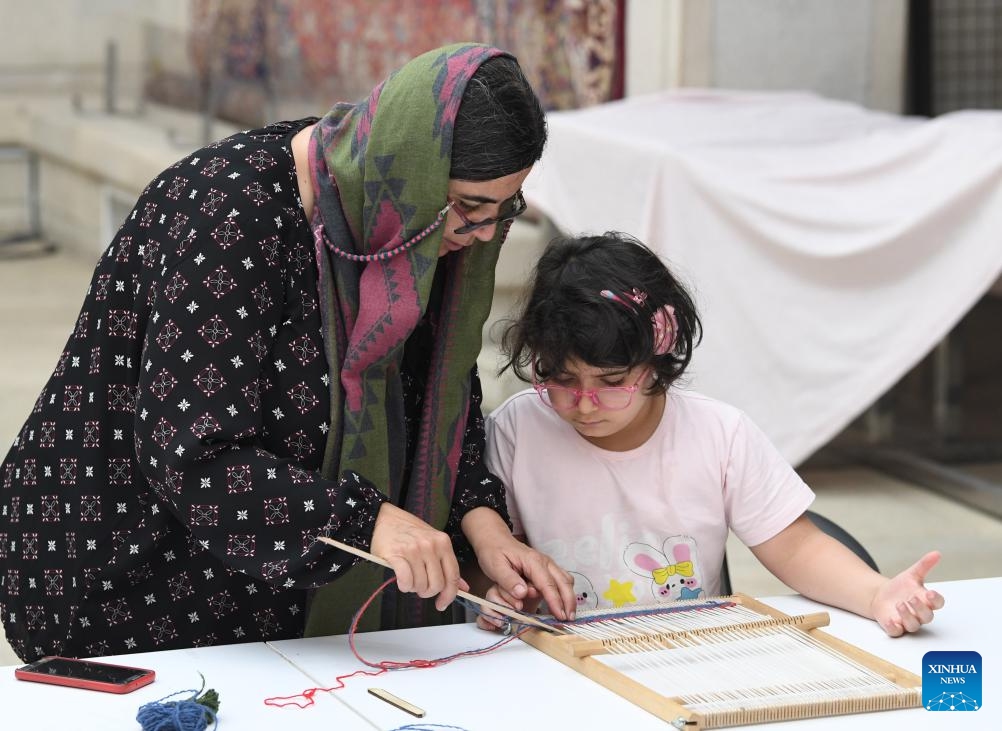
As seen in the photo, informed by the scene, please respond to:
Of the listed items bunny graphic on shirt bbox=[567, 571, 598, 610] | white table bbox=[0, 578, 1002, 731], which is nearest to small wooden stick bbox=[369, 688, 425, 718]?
white table bbox=[0, 578, 1002, 731]

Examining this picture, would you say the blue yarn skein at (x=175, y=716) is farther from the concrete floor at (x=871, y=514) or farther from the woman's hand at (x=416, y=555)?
the concrete floor at (x=871, y=514)

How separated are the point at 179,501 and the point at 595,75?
4.89 meters

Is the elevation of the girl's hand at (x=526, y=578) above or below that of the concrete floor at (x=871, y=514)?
above

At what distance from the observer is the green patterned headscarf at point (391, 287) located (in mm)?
1767

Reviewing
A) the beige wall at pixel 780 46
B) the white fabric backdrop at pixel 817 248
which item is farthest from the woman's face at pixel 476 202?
the beige wall at pixel 780 46

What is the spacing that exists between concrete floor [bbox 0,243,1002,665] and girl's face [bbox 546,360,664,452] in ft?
5.63

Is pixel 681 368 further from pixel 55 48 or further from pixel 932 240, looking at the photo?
pixel 55 48

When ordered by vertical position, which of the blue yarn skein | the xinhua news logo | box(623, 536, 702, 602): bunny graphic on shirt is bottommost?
box(623, 536, 702, 602): bunny graphic on shirt

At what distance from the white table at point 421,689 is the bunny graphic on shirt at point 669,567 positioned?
0.26 meters

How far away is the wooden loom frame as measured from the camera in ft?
5.12

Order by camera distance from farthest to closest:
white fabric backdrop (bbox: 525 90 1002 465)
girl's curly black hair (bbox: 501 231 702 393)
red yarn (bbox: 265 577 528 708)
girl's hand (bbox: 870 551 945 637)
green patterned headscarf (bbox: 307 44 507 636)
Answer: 1. white fabric backdrop (bbox: 525 90 1002 465)
2. girl's curly black hair (bbox: 501 231 702 393)
3. girl's hand (bbox: 870 551 945 637)
4. green patterned headscarf (bbox: 307 44 507 636)
5. red yarn (bbox: 265 577 528 708)

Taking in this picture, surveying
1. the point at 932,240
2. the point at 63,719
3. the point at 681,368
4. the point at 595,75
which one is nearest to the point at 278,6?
the point at 595,75

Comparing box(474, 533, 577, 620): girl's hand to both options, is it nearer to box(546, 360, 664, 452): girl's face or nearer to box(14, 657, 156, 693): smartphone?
box(546, 360, 664, 452): girl's face

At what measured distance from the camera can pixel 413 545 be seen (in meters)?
1.68
